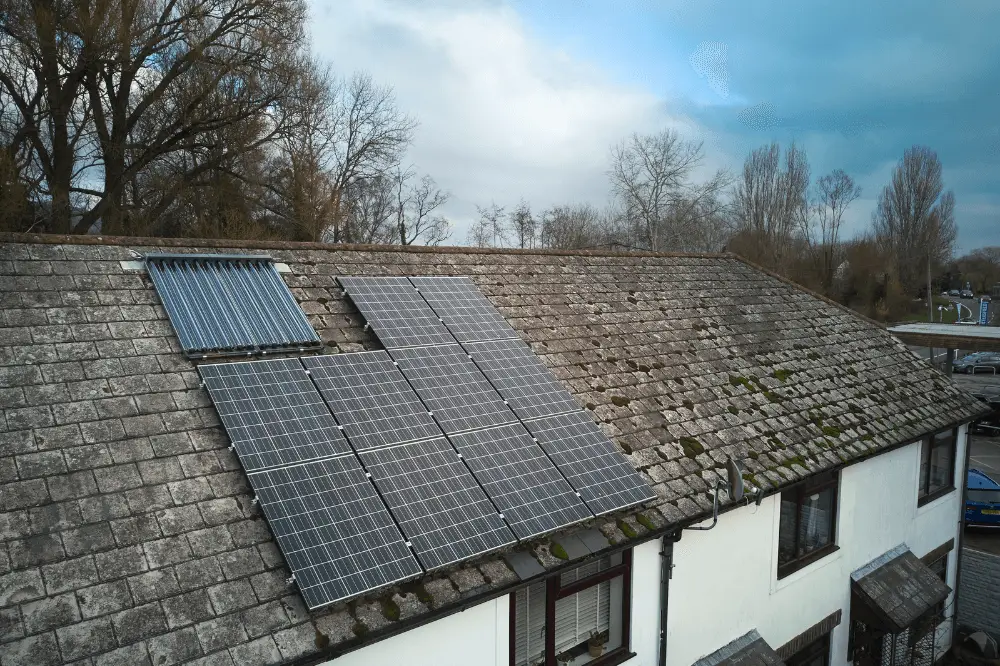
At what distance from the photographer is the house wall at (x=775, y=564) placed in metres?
8.38

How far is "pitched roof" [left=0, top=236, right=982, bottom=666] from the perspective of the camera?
463cm

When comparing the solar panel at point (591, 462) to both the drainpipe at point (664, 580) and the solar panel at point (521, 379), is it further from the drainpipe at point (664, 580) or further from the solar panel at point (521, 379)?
the drainpipe at point (664, 580)

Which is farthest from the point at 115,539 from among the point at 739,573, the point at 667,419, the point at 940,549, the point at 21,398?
the point at 940,549

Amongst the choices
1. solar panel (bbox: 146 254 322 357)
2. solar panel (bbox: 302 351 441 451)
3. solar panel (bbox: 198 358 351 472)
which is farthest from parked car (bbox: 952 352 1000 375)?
solar panel (bbox: 198 358 351 472)

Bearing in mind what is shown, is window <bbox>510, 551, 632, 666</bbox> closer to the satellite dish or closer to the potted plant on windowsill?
the potted plant on windowsill

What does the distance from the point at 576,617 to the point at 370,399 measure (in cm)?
345

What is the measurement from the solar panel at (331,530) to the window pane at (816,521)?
7.43 m

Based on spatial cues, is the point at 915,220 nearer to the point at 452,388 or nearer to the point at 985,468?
the point at 985,468

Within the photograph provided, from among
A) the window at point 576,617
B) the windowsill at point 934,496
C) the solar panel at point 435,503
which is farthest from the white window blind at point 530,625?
the windowsill at point 934,496

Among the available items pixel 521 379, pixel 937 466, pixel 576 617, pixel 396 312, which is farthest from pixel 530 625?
pixel 937 466

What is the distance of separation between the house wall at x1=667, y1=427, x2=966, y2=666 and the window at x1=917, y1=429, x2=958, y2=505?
11.1 inches

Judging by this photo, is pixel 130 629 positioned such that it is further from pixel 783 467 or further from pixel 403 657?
pixel 783 467

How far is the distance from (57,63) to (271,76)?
6.89 m

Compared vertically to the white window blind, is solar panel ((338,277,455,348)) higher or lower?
higher
